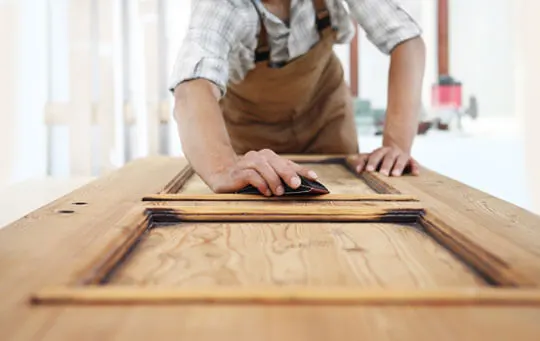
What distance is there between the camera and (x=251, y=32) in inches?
55.1

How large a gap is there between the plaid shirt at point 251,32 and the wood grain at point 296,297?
2.50 ft

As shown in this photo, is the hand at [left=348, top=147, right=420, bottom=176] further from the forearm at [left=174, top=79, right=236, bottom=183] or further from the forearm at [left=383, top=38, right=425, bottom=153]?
the forearm at [left=174, top=79, right=236, bottom=183]

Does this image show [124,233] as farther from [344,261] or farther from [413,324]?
[413,324]

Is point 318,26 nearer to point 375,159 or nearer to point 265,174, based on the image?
point 375,159

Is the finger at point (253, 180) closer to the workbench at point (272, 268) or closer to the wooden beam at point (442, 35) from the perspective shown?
the workbench at point (272, 268)

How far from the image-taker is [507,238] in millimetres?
723

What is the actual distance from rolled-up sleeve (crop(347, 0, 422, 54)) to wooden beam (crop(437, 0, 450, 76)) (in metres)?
3.19

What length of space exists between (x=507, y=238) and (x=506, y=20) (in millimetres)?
4109

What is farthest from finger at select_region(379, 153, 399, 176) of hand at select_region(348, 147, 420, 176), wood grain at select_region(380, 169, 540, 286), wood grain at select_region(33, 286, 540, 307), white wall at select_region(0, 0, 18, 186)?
white wall at select_region(0, 0, 18, 186)

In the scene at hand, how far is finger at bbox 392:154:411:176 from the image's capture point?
1.28 m

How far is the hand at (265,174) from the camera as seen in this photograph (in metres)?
0.95

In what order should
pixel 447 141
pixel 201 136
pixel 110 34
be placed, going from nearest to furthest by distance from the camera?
pixel 201 136 → pixel 110 34 → pixel 447 141

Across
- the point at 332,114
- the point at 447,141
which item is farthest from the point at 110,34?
the point at 447,141

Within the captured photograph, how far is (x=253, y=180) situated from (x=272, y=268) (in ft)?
1.19
